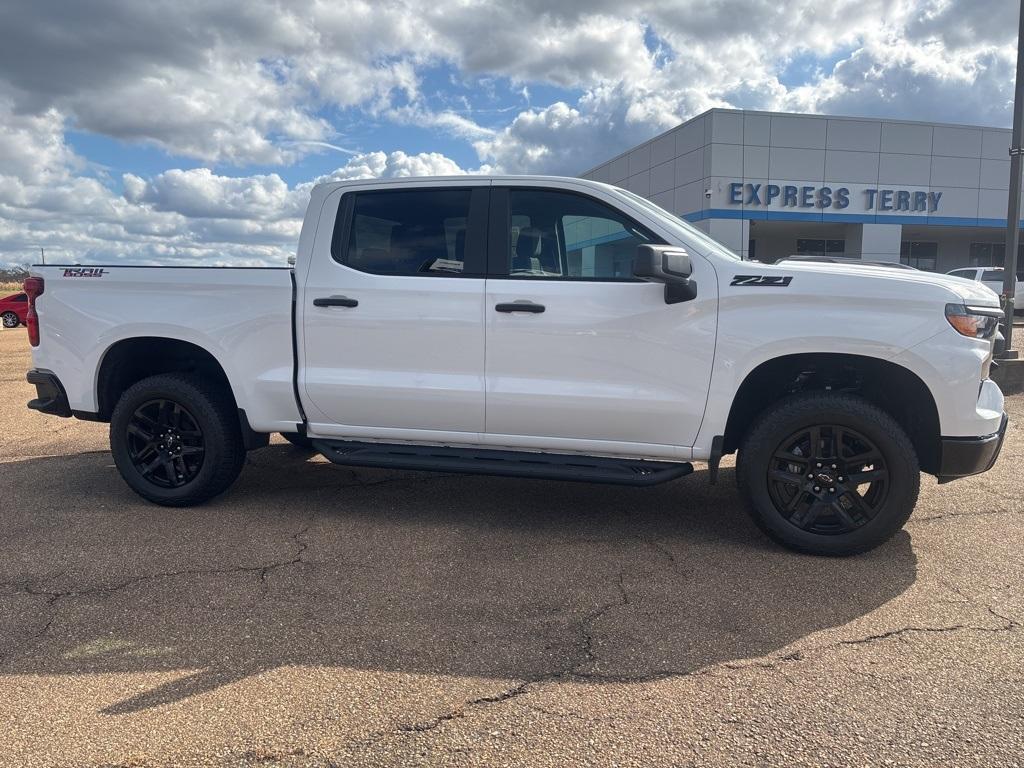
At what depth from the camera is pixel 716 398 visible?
13.0 ft

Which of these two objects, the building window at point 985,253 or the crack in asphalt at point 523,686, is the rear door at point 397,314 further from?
the building window at point 985,253

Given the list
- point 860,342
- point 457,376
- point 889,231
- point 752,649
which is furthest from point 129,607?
point 889,231

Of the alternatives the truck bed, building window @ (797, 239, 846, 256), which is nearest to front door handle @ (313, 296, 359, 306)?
the truck bed

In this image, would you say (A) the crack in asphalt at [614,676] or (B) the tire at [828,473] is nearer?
(A) the crack in asphalt at [614,676]

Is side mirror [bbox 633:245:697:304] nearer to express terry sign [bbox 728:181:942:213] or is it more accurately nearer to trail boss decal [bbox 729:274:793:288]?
trail boss decal [bbox 729:274:793:288]

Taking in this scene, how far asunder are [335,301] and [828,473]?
9.51ft

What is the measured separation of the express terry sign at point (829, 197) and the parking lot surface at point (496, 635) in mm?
24922

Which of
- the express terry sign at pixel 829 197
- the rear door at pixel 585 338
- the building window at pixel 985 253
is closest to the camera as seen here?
the rear door at pixel 585 338

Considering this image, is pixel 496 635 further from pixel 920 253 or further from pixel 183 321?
pixel 920 253

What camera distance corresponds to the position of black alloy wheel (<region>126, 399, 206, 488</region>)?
474 cm

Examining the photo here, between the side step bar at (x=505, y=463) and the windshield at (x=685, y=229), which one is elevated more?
the windshield at (x=685, y=229)

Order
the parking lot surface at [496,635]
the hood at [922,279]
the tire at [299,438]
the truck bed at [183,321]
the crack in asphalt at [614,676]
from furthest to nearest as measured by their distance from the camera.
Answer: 1. the tire at [299,438]
2. the truck bed at [183,321]
3. the hood at [922,279]
4. the crack in asphalt at [614,676]
5. the parking lot surface at [496,635]

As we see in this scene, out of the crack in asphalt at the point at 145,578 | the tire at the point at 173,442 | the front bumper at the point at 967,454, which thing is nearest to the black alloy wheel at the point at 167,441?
the tire at the point at 173,442

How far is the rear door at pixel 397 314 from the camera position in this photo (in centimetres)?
423
